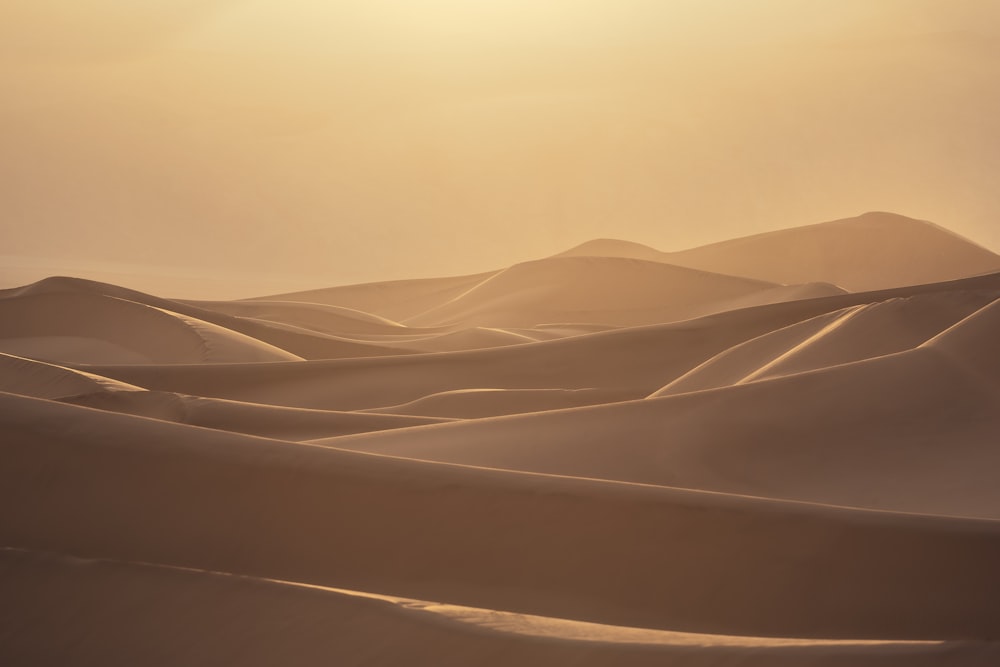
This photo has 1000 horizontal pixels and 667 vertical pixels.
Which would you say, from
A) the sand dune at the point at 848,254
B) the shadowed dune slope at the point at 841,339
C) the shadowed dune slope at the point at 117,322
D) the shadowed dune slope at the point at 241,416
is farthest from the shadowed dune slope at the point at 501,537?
the sand dune at the point at 848,254

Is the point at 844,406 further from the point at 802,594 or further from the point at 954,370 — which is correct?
the point at 802,594

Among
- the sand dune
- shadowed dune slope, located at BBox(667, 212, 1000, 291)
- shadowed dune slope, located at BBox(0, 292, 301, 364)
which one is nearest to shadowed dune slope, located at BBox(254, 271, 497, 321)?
the sand dune

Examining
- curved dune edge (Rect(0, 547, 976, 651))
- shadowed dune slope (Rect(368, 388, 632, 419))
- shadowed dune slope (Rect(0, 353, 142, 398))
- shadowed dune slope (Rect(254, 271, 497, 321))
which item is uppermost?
shadowed dune slope (Rect(254, 271, 497, 321))

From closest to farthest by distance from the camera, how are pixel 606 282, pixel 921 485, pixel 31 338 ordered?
pixel 921 485
pixel 31 338
pixel 606 282

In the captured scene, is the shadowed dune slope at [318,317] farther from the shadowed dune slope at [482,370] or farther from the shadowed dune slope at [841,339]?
the shadowed dune slope at [841,339]

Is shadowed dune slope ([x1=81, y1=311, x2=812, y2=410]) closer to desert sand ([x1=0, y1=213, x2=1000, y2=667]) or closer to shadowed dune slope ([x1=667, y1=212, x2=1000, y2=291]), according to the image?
desert sand ([x1=0, y1=213, x2=1000, y2=667])

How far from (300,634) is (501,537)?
251 millimetres

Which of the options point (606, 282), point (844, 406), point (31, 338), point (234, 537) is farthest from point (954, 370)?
point (606, 282)

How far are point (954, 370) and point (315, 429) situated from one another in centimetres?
128

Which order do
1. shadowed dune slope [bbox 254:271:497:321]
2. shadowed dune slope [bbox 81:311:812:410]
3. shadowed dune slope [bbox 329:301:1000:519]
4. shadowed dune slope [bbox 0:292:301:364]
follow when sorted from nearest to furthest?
shadowed dune slope [bbox 329:301:1000:519], shadowed dune slope [bbox 81:311:812:410], shadowed dune slope [bbox 0:292:301:364], shadowed dune slope [bbox 254:271:497:321]

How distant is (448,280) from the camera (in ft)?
33.7

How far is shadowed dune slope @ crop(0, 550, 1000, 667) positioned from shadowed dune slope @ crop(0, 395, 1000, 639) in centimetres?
4

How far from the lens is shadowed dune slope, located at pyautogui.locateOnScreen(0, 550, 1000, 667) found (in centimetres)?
102

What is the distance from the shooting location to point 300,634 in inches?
42.0
